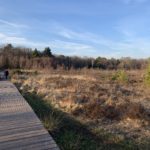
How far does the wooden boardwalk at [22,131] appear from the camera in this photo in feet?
21.3

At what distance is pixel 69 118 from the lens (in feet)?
31.0

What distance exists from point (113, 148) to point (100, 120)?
2.30 meters

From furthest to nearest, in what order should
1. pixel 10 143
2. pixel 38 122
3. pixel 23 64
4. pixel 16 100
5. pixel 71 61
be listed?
pixel 71 61
pixel 23 64
pixel 16 100
pixel 38 122
pixel 10 143

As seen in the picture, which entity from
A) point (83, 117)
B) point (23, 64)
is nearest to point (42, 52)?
point (23, 64)

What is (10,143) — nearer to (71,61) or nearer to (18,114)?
(18,114)

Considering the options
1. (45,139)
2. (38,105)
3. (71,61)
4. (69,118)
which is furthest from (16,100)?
(71,61)

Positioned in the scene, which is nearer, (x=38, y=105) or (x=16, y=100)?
(x=38, y=105)

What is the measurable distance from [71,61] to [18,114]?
151ft

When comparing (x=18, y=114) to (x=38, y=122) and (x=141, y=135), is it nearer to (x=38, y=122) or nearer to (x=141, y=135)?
(x=38, y=122)

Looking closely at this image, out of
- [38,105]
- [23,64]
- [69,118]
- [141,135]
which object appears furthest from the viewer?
[23,64]

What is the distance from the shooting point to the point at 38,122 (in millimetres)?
8727

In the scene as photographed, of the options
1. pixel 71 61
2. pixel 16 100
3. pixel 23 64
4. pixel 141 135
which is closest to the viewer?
pixel 141 135

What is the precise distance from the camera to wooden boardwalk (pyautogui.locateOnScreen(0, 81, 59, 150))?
21.3 feet

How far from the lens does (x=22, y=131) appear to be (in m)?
7.68
